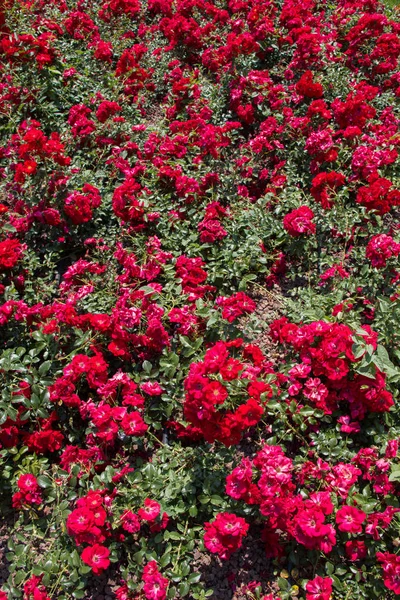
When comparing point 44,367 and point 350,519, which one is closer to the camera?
point 350,519

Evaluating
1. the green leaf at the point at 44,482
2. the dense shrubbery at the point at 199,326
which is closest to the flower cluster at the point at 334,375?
the dense shrubbery at the point at 199,326

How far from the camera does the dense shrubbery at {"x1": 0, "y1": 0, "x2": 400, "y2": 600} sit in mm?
2238

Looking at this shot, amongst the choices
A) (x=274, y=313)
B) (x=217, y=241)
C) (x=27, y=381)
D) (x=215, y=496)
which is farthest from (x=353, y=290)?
(x=27, y=381)

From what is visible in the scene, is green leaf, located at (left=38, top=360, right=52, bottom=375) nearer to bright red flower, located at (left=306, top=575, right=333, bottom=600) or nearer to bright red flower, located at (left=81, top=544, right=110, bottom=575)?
bright red flower, located at (left=81, top=544, right=110, bottom=575)

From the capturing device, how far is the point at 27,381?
103 inches

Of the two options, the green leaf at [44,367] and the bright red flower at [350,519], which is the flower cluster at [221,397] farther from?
the green leaf at [44,367]

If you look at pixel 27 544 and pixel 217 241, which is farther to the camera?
pixel 217 241

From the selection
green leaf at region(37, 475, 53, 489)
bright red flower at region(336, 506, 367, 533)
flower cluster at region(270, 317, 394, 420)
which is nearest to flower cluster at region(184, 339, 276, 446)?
flower cluster at region(270, 317, 394, 420)

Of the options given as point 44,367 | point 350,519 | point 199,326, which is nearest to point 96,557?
point 44,367

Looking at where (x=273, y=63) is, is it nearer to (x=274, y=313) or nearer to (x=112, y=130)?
(x=112, y=130)

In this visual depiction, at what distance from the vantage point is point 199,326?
2.86 meters

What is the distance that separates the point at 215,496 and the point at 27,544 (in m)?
0.94

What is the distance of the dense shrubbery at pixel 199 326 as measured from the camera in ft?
7.34

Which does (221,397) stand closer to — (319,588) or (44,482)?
(319,588)
